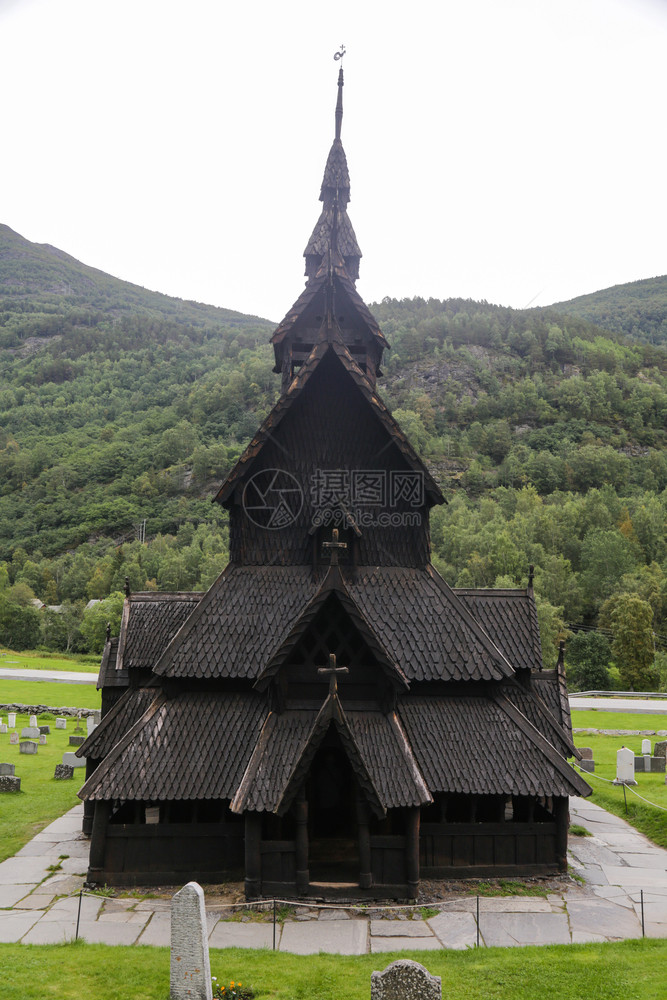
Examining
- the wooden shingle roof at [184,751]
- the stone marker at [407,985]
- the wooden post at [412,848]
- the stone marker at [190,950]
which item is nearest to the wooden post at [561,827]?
the wooden post at [412,848]

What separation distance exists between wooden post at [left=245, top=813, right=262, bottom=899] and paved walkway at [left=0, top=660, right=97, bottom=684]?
4421 cm

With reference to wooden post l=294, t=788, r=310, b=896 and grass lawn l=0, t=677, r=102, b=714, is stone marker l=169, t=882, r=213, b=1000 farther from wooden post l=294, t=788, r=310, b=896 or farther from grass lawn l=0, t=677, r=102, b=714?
grass lawn l=0, t=677, r=102, b=714

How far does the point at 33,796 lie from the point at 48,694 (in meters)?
27.3

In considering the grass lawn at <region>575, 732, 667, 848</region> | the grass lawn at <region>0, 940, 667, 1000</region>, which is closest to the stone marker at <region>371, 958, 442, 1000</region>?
the grass lawn at <region>0, 940, 667, 1000</region>

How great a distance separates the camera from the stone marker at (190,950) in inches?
307

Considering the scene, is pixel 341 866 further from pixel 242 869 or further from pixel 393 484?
pixel 393 484

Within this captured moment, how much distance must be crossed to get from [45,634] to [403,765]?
A: 79.7 metres

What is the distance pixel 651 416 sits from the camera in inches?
5344

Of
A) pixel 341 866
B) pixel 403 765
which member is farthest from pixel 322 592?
pixel 341 866

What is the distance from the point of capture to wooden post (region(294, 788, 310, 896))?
452 inches

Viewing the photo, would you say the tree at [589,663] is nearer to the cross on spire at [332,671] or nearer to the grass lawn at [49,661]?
the grass lawn at [49,661]

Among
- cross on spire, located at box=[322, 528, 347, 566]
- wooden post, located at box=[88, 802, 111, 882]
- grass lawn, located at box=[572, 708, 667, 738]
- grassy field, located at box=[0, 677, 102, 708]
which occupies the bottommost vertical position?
grassy field, located at box=[0, 677, 102, 708]

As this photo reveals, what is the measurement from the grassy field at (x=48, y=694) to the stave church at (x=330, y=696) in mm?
29121

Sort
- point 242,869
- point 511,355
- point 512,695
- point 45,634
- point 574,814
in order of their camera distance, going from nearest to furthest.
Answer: point 242,869 → point 512,695 → point 574,814 → point 45,634 → point 511,355
